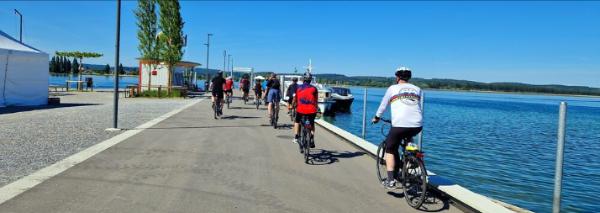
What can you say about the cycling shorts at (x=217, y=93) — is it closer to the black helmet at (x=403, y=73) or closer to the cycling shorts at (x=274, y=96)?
the cycling shorts at (x=274, y=96)

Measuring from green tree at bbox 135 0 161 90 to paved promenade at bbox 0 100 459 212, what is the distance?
2348 centimetres

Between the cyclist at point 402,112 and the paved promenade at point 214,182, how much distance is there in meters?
0.64

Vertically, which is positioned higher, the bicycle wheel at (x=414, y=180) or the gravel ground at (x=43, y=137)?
the bicycle wheel at (x=414, y=180)

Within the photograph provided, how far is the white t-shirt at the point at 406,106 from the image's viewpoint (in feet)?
19.1

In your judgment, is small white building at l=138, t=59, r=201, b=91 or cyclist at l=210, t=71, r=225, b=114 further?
small white building at l=138, t=59, r=201, b=91

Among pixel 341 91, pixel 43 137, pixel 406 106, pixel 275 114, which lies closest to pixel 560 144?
pixel 406 106

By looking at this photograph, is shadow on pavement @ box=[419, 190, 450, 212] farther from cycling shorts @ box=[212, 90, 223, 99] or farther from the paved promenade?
cycling shorts @ box=[212, 90, 223, 99]

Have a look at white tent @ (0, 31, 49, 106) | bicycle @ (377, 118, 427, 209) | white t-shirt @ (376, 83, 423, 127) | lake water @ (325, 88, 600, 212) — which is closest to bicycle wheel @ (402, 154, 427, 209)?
bicycle @ (377, 118, 427, 209)

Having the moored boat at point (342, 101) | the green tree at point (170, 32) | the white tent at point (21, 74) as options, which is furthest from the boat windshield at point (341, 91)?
the white tent at point (21, 74)

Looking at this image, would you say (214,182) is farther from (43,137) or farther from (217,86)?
(217,86)

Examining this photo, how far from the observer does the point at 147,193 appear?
5871 mm

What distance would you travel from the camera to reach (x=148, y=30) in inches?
1289

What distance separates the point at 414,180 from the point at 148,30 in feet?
Answer: 98.5

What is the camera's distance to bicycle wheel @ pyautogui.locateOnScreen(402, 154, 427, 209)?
5539 millimetres
